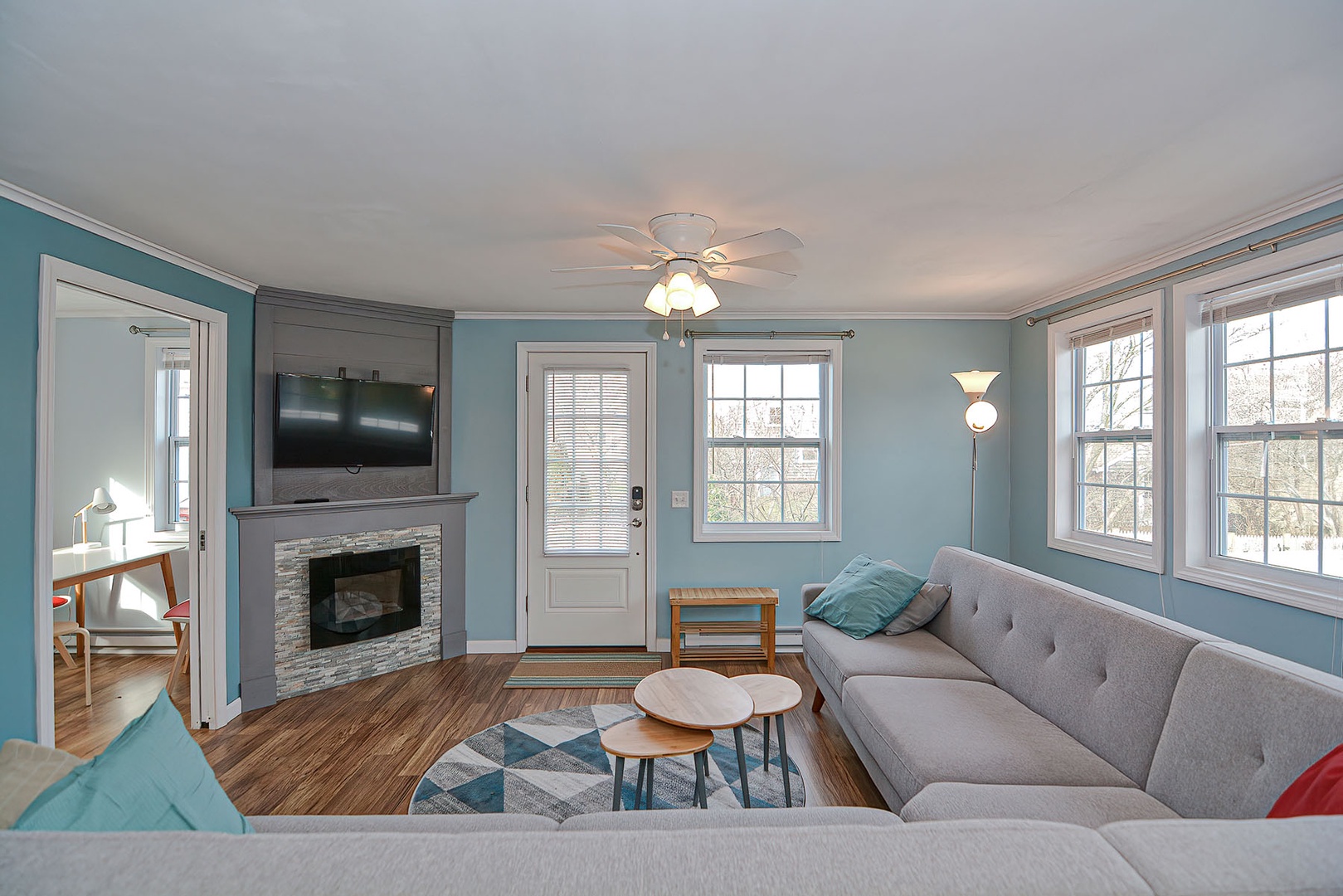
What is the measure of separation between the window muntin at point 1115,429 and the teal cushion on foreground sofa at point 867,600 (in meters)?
1.24

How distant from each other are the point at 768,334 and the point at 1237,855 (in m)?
3.78

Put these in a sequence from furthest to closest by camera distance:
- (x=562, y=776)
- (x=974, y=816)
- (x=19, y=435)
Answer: (x=562, y=776) → (x=19, y=435) → (x=974, y=816)

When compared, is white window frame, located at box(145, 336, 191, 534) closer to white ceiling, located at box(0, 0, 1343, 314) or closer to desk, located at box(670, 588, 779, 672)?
white ceiling, located at box(0, 0, 1343, 314)

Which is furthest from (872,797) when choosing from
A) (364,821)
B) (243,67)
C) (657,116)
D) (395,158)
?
(243,67)

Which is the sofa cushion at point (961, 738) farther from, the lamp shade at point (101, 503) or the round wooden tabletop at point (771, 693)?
the lamp shade at point (101, 503)

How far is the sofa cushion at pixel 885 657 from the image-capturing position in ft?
8.71

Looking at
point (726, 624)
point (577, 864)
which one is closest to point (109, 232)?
point (577, 864)

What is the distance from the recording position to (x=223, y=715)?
326 cm

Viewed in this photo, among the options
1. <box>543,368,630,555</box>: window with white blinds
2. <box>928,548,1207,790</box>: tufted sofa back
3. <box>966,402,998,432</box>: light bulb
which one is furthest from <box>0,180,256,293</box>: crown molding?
<box>966,402,998,432</box>: light bulb

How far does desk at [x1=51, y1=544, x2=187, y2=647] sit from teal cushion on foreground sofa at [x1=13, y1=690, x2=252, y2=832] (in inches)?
115

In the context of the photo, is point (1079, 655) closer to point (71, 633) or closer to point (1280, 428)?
point (1280, 428)

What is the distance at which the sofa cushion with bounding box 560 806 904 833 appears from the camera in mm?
1386

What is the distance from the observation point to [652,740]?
6.80 ft

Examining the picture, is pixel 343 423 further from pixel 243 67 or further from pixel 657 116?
pixel 657 116
